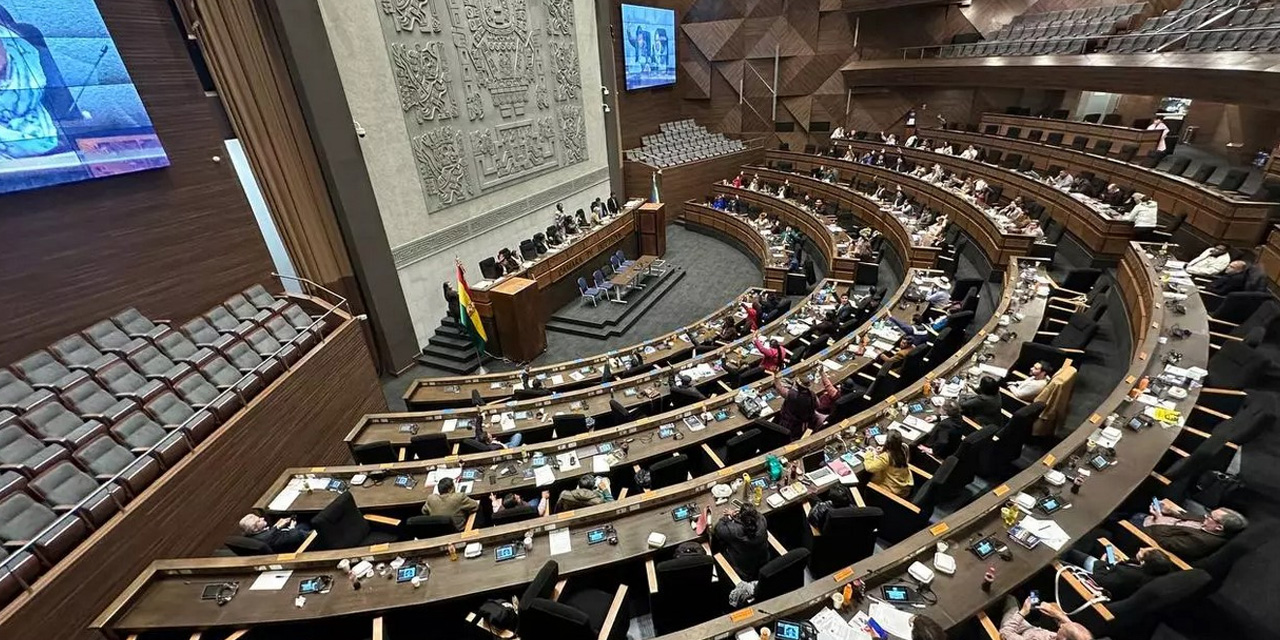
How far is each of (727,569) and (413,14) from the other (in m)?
10.4

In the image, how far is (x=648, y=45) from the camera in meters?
18.1

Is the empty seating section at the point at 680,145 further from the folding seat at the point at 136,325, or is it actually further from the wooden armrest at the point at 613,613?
the wooden armrest at the point at 613,613

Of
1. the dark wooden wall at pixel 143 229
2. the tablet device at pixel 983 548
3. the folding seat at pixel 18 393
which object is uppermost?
the dark wooden wall at pixel 143 229

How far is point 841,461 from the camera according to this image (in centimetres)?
507

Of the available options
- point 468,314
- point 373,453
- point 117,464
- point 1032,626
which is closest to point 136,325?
point 117,464

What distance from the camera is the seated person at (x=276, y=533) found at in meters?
4.63

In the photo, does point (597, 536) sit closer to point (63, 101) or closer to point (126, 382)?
point (126, 382)

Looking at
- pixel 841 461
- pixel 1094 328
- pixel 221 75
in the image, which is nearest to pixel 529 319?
pixel 221 75

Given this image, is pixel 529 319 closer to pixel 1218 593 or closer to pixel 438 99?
pixel 438 99

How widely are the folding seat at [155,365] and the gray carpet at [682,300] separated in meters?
3.34

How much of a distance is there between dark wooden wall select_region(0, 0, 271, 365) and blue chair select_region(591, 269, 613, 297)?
6.42 m

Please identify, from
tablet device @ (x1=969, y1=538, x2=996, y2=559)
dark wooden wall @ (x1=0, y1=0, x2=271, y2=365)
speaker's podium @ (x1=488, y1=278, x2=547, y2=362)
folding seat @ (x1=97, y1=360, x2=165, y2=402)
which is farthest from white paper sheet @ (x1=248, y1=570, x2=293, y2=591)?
speaker's podium @ (x1=488, y1=278, x2=547, y2=362)

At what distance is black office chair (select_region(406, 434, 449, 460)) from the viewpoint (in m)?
6.04

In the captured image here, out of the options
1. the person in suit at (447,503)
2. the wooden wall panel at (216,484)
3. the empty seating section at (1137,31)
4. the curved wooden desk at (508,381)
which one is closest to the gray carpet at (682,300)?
the curved wooden desk at (508,381)
